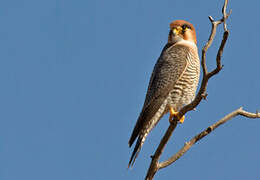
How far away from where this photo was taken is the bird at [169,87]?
600cm

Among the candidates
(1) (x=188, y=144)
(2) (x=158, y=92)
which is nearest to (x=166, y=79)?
(2) (x=158, y=92)

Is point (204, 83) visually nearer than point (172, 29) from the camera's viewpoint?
Yes

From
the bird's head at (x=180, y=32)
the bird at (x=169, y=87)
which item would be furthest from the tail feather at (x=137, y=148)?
the bird's head at (x=180, y=32)

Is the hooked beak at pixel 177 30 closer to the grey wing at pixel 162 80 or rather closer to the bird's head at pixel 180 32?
the bird's head at pixel 180 32

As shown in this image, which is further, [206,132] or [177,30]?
[177,30]

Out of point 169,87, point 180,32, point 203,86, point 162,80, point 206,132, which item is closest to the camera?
point 203,86

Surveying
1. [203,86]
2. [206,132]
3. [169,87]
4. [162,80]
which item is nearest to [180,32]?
[162,80]

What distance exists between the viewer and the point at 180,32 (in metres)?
7.36

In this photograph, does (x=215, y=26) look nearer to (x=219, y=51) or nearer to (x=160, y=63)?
(x=219, y=51)

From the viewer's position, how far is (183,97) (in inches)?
253

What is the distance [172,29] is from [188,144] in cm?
275

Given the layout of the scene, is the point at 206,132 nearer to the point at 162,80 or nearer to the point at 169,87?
the point at 169,87

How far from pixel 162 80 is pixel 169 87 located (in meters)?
0.17

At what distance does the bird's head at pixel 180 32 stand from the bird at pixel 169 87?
23cm
